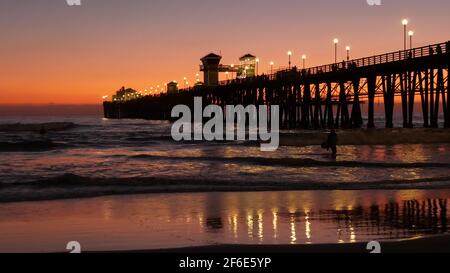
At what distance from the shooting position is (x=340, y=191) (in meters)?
13.7

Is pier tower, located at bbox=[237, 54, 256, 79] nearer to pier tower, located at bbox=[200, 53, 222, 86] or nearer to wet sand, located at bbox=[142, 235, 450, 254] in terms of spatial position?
pier tower, located at bbox=[200, 53, 222, 86]

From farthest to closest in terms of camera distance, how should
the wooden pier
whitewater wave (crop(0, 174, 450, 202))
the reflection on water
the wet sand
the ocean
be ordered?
the wooden pier, whitewater wave (crop(0, 174, 450, 202)), the ocean, the reflection on water, the wet sand

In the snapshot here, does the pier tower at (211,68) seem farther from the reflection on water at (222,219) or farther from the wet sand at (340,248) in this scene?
the wet sand at (340,248)

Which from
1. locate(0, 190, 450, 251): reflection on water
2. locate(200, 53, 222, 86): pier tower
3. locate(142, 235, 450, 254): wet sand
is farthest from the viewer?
locate(200, 53, 222, 86): pier tower

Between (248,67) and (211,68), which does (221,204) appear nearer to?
(211,68)

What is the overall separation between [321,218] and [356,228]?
Result: 1.00m

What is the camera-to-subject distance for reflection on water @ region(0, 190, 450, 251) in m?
8.16

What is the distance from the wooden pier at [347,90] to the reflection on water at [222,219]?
2176 cm

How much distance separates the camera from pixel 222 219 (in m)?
9.77

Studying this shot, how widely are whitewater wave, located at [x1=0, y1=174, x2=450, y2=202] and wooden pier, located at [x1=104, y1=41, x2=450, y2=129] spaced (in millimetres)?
18251

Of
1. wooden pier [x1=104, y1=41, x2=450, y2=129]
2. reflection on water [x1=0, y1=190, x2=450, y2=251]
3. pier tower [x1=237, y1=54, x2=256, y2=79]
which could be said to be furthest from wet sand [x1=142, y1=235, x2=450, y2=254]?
pier tower [x1=237, y1=54, x2=256, y2=79]

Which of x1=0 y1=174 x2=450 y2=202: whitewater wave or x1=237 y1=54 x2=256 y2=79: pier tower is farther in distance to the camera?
x1=237 y1=54 x2=256 y2=79: pier tower
